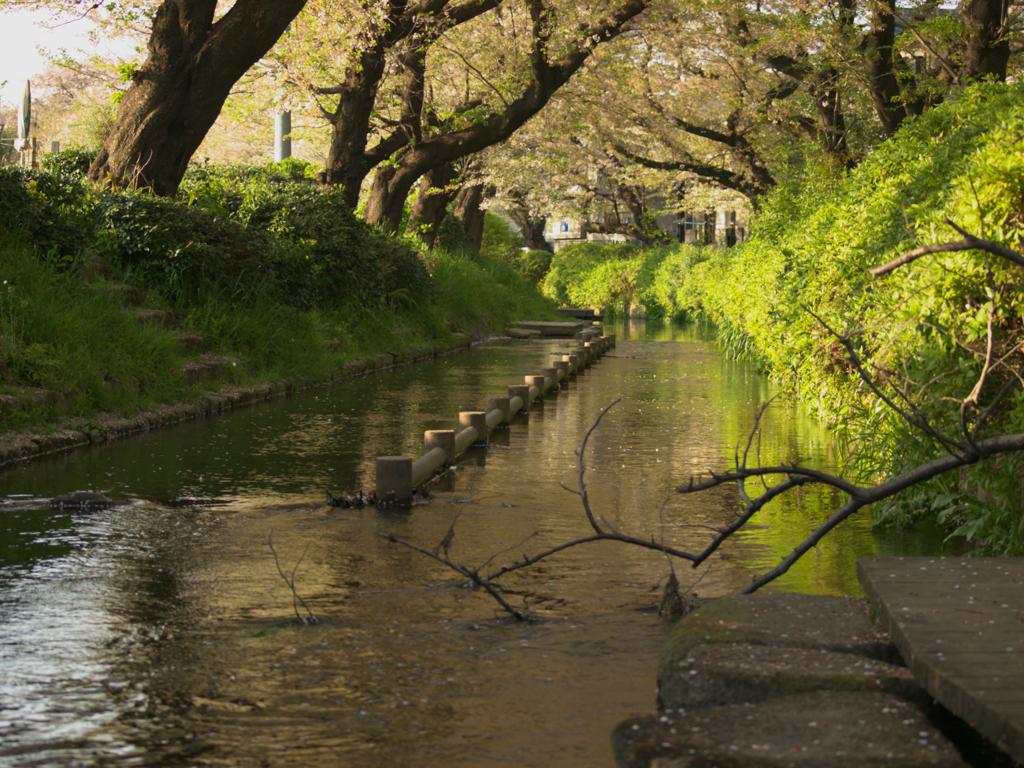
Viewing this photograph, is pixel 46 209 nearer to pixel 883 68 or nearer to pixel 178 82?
pixel 178 82

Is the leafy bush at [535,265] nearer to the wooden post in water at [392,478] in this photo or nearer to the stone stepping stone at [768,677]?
the wooden post in water at [392,478]

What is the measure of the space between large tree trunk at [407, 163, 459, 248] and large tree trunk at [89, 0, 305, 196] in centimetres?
1197

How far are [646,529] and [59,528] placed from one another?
334 cm

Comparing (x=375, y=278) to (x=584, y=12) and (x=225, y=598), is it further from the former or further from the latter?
(x=225, y=598)

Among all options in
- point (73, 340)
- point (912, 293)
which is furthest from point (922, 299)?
point (73, 340)

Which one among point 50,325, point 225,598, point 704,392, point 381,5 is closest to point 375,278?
point 381,5

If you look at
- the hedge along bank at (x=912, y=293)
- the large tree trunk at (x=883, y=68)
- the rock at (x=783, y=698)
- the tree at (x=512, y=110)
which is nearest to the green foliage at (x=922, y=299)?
the hedge along bank at (x=912, y=293)

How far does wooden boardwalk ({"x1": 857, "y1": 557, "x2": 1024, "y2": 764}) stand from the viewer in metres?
3.11

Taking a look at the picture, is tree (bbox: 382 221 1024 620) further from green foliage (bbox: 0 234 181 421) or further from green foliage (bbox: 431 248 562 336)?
green foliage (bbox: 431 248 562 336)

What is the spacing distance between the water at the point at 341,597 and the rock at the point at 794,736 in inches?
10.0

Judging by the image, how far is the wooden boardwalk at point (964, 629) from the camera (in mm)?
3109

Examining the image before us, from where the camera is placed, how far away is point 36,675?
3988 mm

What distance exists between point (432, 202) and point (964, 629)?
2425 centimetres

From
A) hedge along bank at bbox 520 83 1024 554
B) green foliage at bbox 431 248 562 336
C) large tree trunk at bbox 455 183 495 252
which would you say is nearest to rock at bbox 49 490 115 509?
hedge along bank at bbox 520 83 1024 554
